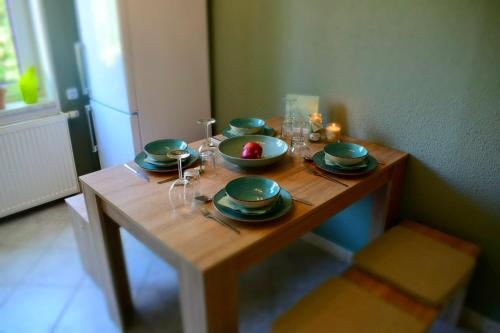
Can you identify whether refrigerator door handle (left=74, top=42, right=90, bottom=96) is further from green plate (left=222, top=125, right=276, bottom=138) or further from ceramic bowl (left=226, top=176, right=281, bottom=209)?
ceramic bowl (left=226, top=176, right=281, bottom=209)

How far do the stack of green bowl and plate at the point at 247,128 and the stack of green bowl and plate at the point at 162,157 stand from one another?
29 cm

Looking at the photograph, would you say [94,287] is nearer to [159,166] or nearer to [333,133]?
[159,166]

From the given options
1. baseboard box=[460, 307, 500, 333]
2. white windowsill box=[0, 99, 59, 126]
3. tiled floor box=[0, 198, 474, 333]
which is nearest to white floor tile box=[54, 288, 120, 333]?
tiled floor box=[0, 198, 474, 333]

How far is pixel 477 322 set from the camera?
1914 millimetres

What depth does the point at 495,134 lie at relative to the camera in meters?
1.65

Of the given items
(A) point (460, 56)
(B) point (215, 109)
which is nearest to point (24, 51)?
(B) point (215, 109)

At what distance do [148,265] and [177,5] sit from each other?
155cm

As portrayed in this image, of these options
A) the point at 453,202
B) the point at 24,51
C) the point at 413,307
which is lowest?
the point at 413,307

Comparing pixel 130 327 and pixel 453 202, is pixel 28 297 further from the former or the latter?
pixel 453 202

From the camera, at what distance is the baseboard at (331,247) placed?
Answer: 2383 mm

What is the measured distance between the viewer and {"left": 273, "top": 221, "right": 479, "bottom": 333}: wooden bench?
53.9 inches

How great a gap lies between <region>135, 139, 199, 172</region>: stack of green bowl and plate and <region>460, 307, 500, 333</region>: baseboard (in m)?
1.50

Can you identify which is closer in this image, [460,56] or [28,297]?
[460,56]

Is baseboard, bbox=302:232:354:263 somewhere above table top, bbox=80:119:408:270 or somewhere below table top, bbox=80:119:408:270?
below
